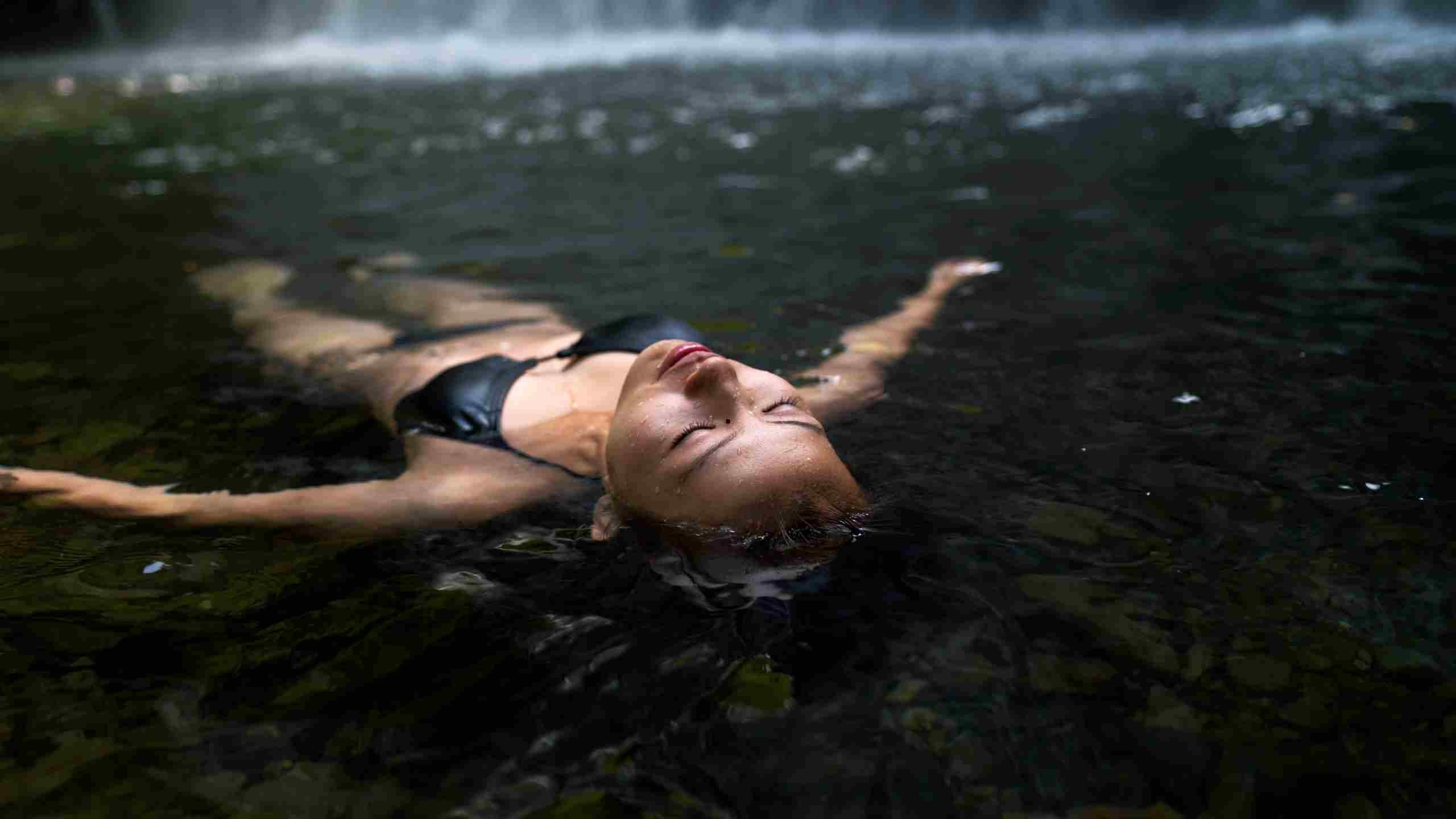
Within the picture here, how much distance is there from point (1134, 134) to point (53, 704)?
913 centimetres

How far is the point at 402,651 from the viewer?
7.25 ft

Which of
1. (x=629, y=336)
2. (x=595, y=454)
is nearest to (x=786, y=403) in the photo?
(x=595, y=454)

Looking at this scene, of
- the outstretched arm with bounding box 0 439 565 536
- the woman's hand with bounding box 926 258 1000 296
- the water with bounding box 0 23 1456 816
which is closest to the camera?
the water with bounding box 0 23 1456 816

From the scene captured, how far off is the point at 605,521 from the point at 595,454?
1.24ft

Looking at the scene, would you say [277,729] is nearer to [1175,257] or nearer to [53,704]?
[53,704]

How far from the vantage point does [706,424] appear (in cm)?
253

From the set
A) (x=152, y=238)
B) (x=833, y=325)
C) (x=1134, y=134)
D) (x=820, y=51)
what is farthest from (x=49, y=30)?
(x=833, y=325)

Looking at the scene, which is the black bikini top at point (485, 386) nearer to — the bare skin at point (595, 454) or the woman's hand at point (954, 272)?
Answer: the bare skin at point (595, 454)

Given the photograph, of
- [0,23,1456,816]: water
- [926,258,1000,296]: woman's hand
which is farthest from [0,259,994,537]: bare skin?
[926,258,1000,296]: woman's hand

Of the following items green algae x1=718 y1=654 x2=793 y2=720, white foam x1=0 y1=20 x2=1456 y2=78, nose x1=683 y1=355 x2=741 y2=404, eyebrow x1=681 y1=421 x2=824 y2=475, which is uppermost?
white foam x1=0 y1=20 x2=1456 y2=78

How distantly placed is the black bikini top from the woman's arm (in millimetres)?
466

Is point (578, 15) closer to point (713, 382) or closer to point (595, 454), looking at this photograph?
point (595, 454)

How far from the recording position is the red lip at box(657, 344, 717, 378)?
264cm

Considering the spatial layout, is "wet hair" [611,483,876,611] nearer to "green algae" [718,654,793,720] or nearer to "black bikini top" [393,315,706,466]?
"green algae" [718,654,793,720]
